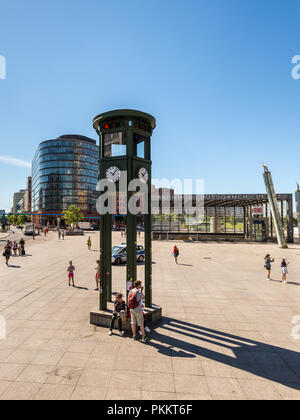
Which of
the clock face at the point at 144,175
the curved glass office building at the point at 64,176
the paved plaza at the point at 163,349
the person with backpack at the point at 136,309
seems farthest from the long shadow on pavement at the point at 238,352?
the curved glass office building at the point at 64,176

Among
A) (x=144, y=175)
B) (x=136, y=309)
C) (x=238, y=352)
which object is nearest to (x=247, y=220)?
(x=144, y=175)

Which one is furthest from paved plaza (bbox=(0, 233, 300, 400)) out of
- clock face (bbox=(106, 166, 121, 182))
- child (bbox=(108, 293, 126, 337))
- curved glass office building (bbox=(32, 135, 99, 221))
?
curved glass office building (bbox=(32, 135, 99, 221))

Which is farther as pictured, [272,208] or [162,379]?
[272,208]

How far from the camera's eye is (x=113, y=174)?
26.9 feet

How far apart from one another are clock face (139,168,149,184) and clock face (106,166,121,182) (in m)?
0.79

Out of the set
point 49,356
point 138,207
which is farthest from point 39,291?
point 138,207

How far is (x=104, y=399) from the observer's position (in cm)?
463

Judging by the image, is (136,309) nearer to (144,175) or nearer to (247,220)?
(144,175)

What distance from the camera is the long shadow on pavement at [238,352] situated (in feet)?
18.3

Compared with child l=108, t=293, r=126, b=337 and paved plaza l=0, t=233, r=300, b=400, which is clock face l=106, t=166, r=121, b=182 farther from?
paved plaza l=0, t=233, r=300, b=400

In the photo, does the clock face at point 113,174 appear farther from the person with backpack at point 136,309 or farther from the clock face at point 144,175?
the person with backpack at point 136,309

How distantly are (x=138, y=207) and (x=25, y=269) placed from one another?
43.1 ft

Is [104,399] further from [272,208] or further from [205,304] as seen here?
[272,208]

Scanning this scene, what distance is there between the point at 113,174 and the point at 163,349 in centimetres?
566
